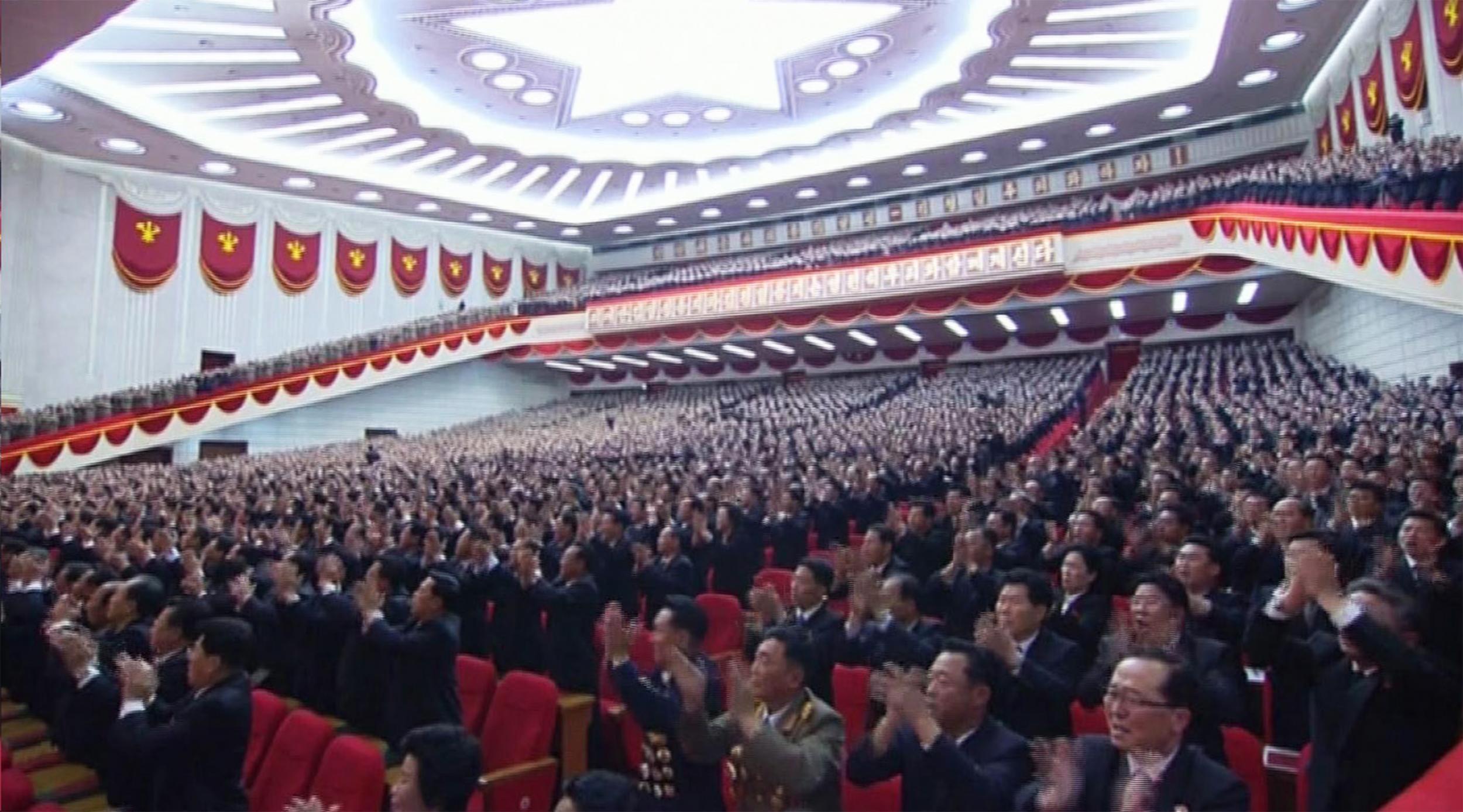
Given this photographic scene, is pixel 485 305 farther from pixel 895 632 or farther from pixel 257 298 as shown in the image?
pixel 895 632

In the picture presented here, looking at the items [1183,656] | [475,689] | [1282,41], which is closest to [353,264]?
[1282,41]

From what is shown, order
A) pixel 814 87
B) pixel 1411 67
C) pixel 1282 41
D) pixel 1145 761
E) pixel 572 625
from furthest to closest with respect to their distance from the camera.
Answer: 1. pixel 814 87
2. pixel 1282 41
3. pixel 1411 67
4. pixel 572 625
5. pixel 1145 761

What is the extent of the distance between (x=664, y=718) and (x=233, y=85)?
40.0 feet

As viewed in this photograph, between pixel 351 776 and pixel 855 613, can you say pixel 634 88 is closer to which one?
pixel 855 613

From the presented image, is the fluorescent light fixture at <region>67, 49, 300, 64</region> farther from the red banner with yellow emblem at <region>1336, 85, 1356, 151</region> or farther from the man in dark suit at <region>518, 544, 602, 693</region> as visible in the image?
the red banner with yellow emblem at <region>1336, 85, 1356, 151</region>

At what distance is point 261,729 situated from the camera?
2.51 meters

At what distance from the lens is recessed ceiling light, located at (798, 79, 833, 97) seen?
1289cm

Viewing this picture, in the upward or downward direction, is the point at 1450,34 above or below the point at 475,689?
above

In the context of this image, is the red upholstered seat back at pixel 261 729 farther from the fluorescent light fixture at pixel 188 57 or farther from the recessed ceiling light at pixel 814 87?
the recessed ceiling light at pixel 814 87

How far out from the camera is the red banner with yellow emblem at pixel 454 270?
18.3 m

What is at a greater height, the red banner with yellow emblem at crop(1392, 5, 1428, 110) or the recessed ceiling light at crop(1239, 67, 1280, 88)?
the recessed ceiling light at crop(1239, 67, 1280, 88)

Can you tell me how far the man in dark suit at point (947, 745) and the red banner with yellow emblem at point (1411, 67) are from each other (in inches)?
363

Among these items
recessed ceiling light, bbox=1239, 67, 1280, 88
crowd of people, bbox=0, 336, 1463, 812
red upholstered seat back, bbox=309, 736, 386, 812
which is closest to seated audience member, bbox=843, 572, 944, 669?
crowd of people, bbox=0, 336, 1463, 812

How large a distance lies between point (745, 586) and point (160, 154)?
43.2 feet
